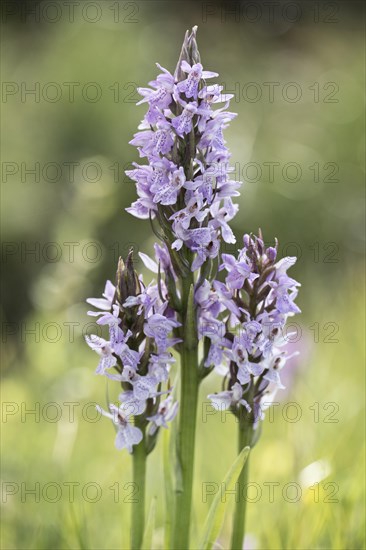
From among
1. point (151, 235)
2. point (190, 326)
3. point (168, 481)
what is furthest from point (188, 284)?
point (151, 235)

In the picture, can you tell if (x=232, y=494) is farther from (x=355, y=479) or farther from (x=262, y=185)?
(x=262, y=185)

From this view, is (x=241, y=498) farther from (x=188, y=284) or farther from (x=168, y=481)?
(x=188, y=284)

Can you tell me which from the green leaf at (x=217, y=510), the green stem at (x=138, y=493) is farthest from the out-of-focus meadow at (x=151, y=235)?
the green leaf at (x=217, y=510)

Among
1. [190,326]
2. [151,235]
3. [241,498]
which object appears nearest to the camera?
[190,326]

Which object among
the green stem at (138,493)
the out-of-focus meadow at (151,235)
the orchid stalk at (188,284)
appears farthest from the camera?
the out-of-focus meadow at (151,235)

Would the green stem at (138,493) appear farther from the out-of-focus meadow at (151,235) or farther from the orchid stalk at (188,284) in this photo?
the out-of-focus meadow at (151,235)
